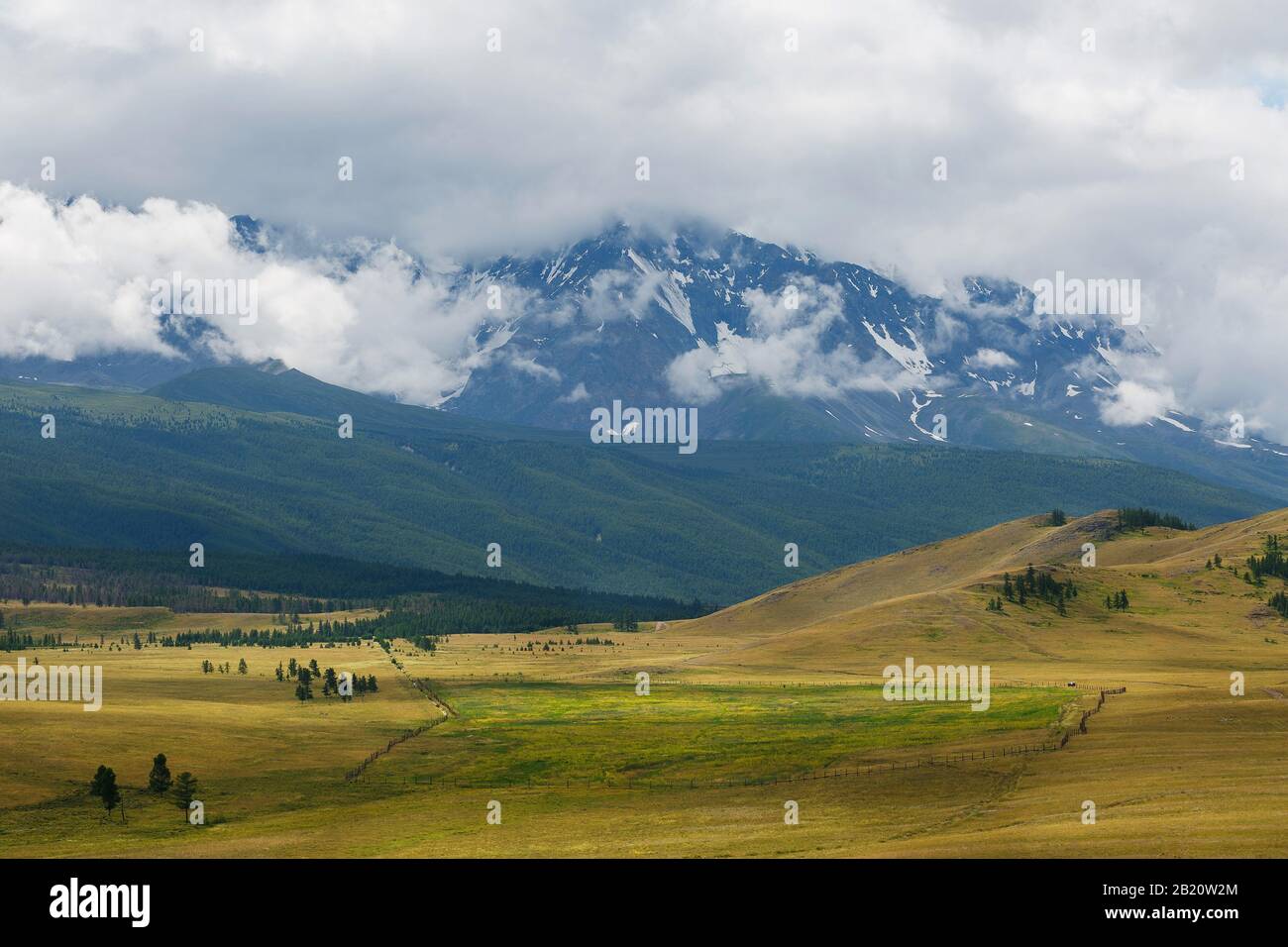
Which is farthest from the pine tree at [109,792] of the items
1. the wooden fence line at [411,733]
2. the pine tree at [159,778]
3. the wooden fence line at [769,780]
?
the wooden fence line at [769,780]

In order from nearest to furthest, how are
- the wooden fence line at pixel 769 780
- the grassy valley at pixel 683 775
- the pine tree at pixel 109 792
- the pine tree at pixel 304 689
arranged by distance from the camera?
the grassy valley at pixel 683 775
the pine tree at pixel 109 792
the wooden fence line at pixel 769 780
the pine tree at pixel 304 689

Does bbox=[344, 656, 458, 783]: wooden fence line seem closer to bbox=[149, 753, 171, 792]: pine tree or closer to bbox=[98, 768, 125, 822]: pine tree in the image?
bbox=[149, 753, 171, 792]: pine tree

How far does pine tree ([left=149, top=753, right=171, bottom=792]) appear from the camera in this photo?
372 ft

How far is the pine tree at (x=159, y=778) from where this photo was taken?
11340cm

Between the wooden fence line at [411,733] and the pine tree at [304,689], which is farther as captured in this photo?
the pine tree at [304,689]

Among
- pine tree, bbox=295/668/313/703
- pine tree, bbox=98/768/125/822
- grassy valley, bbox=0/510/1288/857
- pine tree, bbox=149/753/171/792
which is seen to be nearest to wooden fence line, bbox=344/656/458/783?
grassy valley, bbox=0/510/1288/857

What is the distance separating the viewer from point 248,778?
120312 mm

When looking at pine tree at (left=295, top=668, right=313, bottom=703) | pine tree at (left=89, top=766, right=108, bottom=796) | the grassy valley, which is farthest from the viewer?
pine tree at (left=295, top=668, right=313, bottom=703)

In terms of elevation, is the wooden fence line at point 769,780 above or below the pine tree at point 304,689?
below

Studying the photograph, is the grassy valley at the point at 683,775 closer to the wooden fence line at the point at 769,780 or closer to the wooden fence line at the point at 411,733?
the wooden fence line at the point at 769,780
